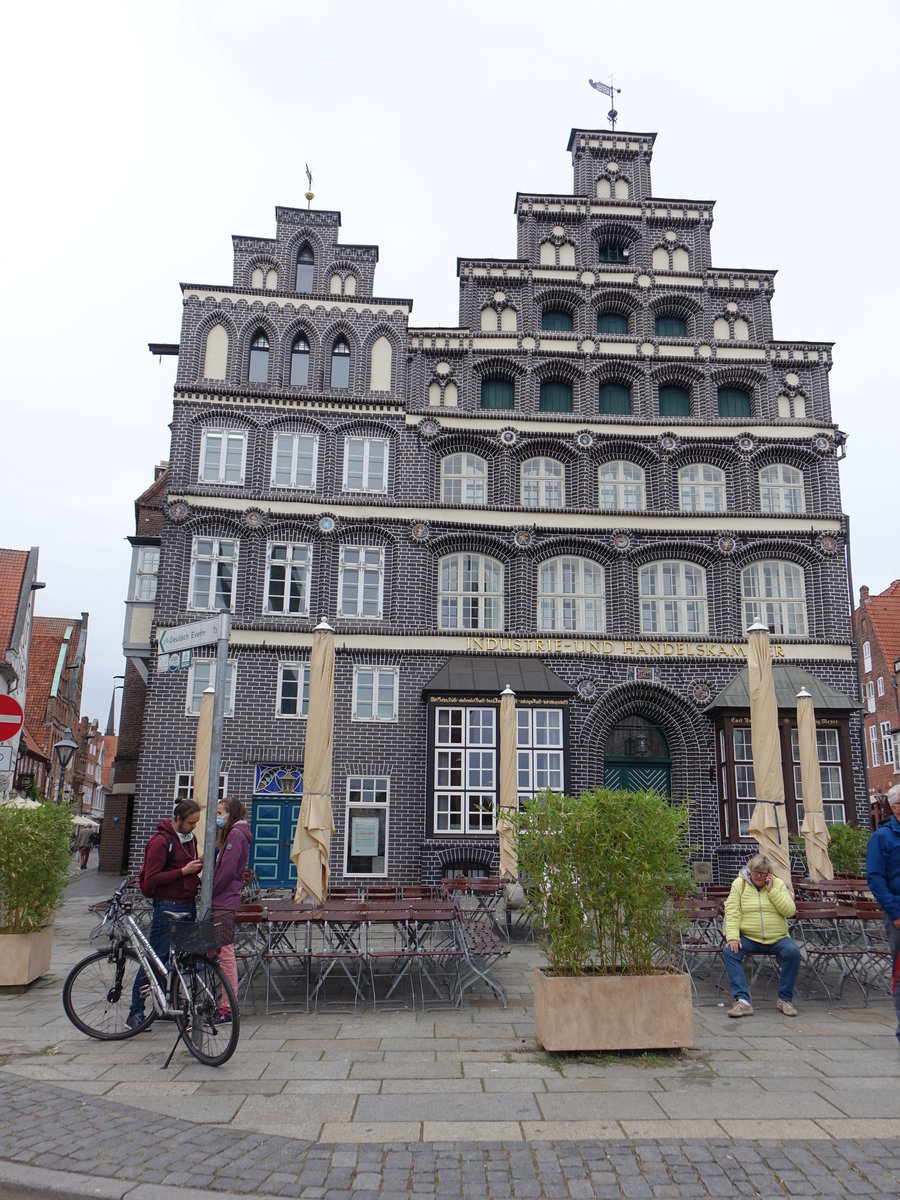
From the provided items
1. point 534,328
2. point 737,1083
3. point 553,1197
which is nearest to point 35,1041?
point 553,1197

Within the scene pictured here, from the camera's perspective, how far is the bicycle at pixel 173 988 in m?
6.89

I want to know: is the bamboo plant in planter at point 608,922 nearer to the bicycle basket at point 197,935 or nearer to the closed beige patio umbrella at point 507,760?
the bicycle basket at point 197,935

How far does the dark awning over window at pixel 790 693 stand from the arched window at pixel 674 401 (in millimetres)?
7466

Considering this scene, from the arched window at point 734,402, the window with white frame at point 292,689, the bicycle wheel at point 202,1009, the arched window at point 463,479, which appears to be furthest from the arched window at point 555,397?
the bicycle wheel at point 202,1009

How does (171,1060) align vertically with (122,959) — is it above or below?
below

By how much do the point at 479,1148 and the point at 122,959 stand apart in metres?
3.61

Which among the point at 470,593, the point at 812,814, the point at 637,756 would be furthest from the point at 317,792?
the point at 637,756

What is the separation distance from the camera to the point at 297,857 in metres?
11.2

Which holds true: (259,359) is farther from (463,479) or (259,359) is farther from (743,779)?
(743,779)

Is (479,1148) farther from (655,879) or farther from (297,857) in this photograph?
(297,857)

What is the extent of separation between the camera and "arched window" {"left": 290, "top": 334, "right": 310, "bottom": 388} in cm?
2356

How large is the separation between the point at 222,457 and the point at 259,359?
302 centimetres

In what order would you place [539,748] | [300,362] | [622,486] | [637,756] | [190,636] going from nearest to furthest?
[190,636] < [539,748] < [637,756] < [622,486] < [300,362]

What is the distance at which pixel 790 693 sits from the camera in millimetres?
21125
